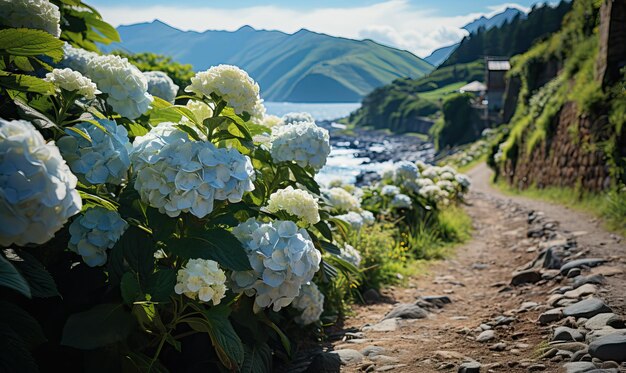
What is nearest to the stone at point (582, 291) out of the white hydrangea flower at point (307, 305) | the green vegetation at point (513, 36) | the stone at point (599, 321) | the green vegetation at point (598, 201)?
the stone at point (599, 321)

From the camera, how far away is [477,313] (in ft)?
12.4

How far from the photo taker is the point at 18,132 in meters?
1.25

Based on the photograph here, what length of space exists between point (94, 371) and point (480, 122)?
161ft

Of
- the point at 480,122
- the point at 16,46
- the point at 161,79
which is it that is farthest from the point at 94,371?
the point at 480,122

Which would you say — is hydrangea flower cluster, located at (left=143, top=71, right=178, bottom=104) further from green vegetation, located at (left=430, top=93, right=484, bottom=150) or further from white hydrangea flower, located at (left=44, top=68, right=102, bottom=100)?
green vegetation, located at (left=430, top=93, right=484, bottom=150)

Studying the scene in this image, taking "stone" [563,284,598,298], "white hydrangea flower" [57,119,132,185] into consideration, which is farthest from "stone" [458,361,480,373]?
"white hydrangea flower" [57,119,132,185]

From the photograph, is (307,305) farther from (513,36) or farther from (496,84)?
(513,36)

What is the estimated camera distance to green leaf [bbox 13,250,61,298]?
1.47 m

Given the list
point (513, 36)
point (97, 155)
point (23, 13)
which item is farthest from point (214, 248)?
point (513, 36)

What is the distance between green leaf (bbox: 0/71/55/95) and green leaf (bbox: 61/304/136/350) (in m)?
0.83

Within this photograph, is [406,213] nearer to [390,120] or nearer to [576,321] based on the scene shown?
[576,321]

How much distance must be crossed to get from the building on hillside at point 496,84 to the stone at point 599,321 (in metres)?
40.1

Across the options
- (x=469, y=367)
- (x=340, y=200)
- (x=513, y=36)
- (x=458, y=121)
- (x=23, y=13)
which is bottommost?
(x=458, y=121)

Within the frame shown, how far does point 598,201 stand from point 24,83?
7.30 metres
